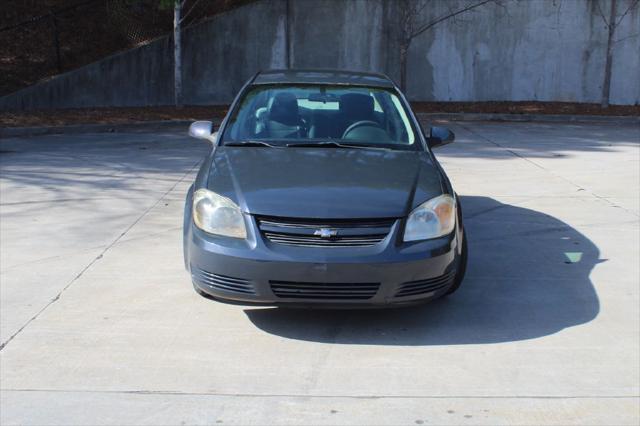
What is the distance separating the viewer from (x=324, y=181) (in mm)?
5465

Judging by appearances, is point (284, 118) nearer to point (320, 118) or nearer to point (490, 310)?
point (320, 118)

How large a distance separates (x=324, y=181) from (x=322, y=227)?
0.52 meters

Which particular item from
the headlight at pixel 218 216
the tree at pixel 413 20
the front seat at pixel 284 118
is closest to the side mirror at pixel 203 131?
the front seat at pixel 284 118

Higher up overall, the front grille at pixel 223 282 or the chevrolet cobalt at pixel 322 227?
the chevrolet cobalt at pixel 322 227

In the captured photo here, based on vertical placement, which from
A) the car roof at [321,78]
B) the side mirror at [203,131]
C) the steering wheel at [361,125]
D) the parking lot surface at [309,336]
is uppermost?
the car roof at [321,78]

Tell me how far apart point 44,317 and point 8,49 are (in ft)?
52.8

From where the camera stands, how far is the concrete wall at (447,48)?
787 inches

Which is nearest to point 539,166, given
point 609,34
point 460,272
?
point 460,272

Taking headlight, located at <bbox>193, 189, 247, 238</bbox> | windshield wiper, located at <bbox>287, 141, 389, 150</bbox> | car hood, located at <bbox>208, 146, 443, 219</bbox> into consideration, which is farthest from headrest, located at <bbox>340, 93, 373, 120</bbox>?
headlight, located at <bbox>193, 189, 247, 238</bbox>

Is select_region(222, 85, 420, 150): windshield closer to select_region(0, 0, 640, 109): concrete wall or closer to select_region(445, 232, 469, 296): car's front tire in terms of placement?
select_region(445, 232, 469, 296): car's front tire

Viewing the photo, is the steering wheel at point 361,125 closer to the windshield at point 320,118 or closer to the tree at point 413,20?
the windshield at point 320,118

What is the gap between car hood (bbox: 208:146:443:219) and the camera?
5.14 m

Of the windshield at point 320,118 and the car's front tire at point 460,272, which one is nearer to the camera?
the car's front tire at point 460,272

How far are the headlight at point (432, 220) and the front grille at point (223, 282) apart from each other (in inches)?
40.4
